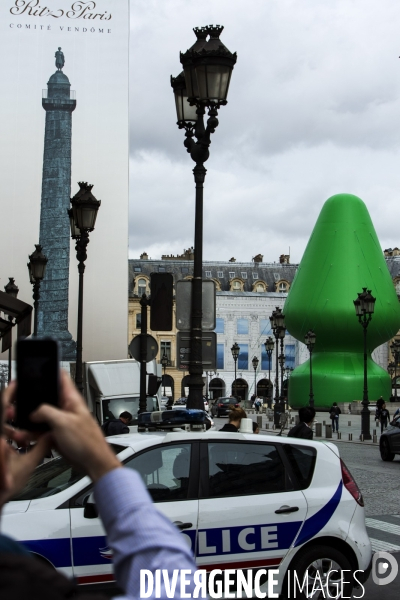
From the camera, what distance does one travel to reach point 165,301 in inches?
541

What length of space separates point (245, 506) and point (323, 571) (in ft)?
2.46

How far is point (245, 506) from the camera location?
21.7 ft

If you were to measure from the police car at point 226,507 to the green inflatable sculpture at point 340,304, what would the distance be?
53.8 metres

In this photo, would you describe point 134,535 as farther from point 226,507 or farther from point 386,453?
point 386,453

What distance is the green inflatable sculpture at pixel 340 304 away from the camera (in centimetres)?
6069

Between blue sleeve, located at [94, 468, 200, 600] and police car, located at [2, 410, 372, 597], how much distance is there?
4608mm

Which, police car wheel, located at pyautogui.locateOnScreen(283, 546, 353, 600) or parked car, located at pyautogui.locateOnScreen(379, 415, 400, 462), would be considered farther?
parked car, located at pyautogui.locateOnScreen(379, 415, 400, 462)

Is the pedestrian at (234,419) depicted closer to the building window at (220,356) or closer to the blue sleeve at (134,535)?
the blue sleeve at (134,535)

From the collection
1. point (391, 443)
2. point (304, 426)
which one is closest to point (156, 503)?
point (304, 426)

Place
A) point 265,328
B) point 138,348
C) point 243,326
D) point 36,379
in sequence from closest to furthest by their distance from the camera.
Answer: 1. point 36,379
2. point 138,348
3. point 243,326
4. point 265,328

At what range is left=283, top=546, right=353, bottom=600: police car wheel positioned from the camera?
260 inches

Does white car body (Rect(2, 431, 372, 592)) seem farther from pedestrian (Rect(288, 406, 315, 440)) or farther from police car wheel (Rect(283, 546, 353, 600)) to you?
pedestrian (Rect(288, 406, 315, 440))

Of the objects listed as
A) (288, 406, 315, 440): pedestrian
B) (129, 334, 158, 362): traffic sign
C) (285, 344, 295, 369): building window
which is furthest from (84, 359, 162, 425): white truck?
(285, 344, 295, 369): building window

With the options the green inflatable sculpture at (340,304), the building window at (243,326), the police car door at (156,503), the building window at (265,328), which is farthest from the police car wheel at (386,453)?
the building window at (265,328)
